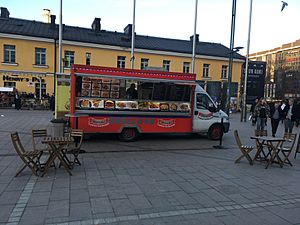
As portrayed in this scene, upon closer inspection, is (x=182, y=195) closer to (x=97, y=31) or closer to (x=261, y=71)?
(x=261, y=71)

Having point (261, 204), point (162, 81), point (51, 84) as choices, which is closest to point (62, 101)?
point (162, 81)

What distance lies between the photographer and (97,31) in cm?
3441

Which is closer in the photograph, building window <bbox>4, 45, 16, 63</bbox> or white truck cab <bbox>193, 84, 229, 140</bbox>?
white truck cab <bbox>193, 84, 229, 140</bbox>

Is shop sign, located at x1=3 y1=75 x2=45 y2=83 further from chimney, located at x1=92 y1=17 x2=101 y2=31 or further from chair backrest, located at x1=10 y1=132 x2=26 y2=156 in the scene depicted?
chair backrest, located at x1=10 y1=132 x2=26 y2=156

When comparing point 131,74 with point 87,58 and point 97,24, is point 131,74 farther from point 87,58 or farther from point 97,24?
point 97,24

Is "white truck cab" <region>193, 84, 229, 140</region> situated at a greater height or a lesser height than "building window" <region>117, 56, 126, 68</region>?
lesser

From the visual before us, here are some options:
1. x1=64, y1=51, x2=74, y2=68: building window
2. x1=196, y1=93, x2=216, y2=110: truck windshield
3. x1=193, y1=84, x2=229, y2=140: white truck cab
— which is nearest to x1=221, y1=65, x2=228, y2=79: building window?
x1=64, y1=51, x2=74, y2=68: building window

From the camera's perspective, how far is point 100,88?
10031 millimetres

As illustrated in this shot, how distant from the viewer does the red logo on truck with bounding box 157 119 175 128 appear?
10.8 m

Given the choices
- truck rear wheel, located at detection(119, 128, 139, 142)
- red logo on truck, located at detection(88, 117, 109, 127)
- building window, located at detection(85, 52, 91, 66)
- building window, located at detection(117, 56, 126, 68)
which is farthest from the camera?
building window, located at detection(117, 56, 126, 68)

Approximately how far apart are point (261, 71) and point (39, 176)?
2357 cm

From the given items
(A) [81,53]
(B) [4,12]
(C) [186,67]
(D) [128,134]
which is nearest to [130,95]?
(D) [128,134]

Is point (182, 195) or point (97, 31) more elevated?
point (97, 31)

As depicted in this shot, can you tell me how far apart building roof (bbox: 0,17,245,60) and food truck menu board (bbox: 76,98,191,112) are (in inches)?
871
